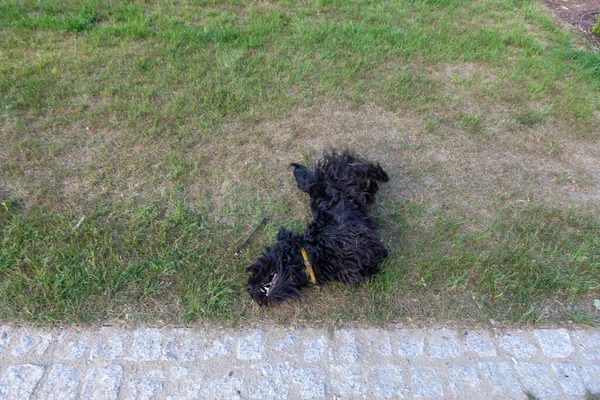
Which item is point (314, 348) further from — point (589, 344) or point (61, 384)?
point (589, 344)

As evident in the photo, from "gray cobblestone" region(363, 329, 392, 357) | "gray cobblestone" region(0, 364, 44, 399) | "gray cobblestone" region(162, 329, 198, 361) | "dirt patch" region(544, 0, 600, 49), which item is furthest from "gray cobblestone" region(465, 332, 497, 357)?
"dirt patch" region(544, 0, 600, 49)

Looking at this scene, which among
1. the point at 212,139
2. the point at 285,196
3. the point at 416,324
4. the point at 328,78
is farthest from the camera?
the point at 328,78

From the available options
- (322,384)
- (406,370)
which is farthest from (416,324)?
(322,384)

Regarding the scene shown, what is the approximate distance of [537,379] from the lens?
2.61 metres

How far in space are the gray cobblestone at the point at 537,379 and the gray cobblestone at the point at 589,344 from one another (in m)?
0.33

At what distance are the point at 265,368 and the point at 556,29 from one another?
6.09 metres

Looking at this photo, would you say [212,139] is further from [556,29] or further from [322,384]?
[556,29]

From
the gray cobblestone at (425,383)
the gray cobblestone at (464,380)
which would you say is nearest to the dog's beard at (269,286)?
the gray cobblestone at (425,383)

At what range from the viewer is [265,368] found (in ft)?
8.32

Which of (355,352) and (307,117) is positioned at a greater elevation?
(307,117)

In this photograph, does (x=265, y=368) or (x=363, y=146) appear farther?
(x=363, y=146)

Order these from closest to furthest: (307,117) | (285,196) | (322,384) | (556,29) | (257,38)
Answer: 1. (322,384)
2. (285,196)
3. (307,117)
4. (257,38)
5. (556,29)

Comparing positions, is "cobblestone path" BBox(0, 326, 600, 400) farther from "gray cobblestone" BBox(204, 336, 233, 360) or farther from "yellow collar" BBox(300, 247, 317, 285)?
"yellow collar" BBox(300, 247, 317, 285)

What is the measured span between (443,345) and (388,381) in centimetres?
46
